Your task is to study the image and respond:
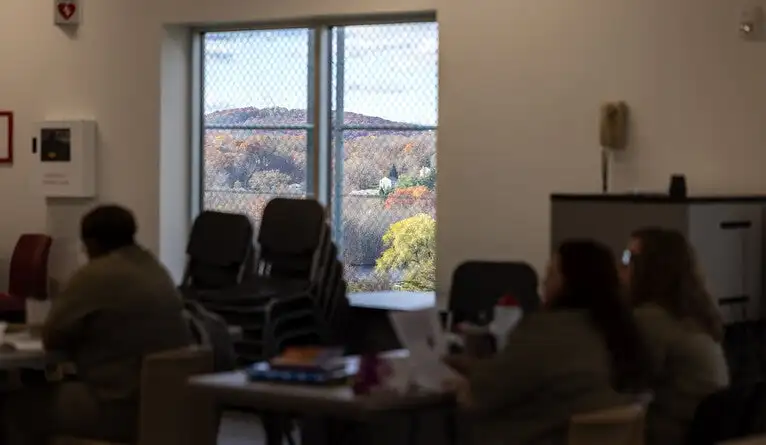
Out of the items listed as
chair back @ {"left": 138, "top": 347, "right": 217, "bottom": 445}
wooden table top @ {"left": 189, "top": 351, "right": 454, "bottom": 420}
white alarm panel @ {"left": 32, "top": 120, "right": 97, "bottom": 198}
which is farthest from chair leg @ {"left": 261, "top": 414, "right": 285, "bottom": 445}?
white alarm panel @ {"left": 32, "top": 120, "right": 97, "bottom": 198}

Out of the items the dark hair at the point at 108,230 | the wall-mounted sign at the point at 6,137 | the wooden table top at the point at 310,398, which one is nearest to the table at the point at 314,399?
the wooden table top at the point at 310,398

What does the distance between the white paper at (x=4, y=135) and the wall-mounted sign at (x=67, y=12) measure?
2.62 ft

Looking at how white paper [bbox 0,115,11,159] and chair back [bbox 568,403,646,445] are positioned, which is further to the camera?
white paper [bbox 0,115,11,159]

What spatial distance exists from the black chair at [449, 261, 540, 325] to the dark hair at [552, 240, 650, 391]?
183cm

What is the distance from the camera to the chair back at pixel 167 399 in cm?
384

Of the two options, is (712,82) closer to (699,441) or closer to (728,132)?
(728,132)

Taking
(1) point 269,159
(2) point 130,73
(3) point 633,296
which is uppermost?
(2) point 130,73

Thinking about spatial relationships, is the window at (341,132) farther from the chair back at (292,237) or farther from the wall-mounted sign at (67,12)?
the wall-mounted sign at (67,12)

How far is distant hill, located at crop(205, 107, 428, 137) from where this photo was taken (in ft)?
22.8

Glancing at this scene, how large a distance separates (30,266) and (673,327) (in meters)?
4.94

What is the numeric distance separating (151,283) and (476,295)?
1.84 metres

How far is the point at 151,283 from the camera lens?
4.21 meters

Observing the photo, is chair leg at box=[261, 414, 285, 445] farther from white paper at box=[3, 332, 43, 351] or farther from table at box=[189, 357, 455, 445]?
white paper at box=[3, 332, 43, 351]

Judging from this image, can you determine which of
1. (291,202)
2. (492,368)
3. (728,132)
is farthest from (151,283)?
(728,132)
